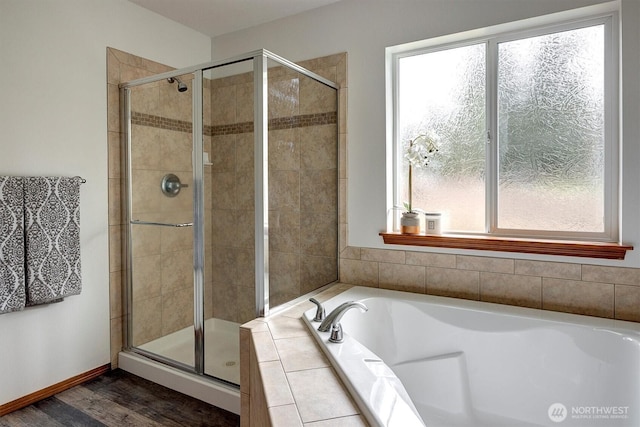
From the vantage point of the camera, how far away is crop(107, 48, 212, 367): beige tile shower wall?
7.80 ft

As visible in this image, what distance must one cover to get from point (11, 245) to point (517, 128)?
2723mm

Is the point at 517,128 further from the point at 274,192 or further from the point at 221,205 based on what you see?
the point at 221,205

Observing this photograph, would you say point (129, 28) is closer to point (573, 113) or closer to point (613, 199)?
point (573, 113)

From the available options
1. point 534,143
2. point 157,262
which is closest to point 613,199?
point 534,143

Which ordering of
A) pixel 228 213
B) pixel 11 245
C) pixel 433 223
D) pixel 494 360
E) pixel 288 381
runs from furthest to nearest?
pixel 433 223
pixel 228 213
pixel 11 245
pixel 494 360
pixel 288 381

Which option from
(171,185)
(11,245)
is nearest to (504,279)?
(171,185)

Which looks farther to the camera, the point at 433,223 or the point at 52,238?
the point at 433,223

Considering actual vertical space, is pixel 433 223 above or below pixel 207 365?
above

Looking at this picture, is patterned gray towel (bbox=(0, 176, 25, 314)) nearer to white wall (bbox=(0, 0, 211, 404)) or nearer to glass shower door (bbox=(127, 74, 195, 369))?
white wall (bbox=(0, 0, 211, 404))

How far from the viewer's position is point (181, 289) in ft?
8.05

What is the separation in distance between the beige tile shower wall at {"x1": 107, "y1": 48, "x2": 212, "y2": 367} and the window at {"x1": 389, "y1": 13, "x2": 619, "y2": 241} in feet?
4.35

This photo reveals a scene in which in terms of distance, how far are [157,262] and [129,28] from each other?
1.54m

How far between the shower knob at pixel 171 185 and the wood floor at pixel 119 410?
1151 mm

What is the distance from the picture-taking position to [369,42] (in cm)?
252
